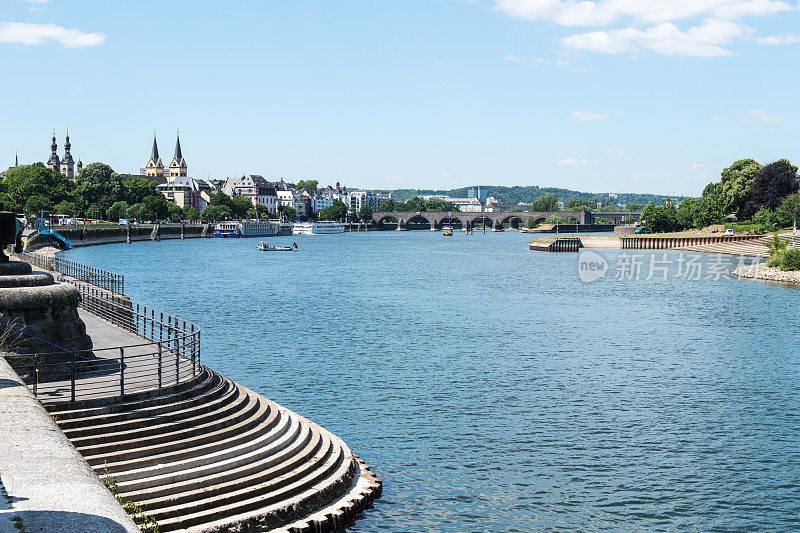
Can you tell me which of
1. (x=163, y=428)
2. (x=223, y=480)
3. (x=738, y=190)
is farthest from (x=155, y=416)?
(x=738, y=190)

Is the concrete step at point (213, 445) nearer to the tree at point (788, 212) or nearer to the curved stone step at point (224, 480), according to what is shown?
the curved stone step at point (224, 480)

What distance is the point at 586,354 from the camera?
47.4 m

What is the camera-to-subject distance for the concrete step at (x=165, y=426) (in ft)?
62.3

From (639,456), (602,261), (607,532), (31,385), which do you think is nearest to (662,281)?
(602,261)

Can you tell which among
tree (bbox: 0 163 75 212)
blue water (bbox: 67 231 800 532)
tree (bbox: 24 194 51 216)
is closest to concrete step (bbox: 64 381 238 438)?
blue water (bbox: 67 231 800 532)

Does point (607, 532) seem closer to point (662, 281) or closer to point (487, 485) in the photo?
point (487, 485)

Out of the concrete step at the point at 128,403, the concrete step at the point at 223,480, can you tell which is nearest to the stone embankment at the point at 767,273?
the concrete step at the point at 223,480

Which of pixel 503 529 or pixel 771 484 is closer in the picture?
pixel 503 529

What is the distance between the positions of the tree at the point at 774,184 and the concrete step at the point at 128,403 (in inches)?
6798

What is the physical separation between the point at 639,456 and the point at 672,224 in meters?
182

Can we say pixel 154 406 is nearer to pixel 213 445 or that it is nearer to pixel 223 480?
pixel 213 445

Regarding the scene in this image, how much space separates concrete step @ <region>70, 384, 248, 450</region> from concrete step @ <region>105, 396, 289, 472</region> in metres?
0.72

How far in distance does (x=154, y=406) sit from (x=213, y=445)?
2121 mm

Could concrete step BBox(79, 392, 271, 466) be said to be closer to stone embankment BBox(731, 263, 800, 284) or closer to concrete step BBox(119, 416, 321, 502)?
concrete step BBox(119, 416, 321, 502)
